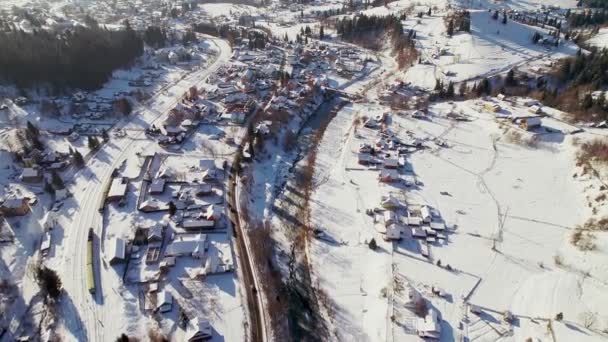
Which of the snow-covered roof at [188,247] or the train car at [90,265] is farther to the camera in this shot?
the snow-covered roof at [188,247]

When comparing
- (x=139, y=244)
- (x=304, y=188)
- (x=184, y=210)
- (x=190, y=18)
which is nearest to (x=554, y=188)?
(x=304, y=188)

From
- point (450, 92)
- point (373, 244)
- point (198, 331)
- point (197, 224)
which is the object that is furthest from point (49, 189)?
point (450, 92)

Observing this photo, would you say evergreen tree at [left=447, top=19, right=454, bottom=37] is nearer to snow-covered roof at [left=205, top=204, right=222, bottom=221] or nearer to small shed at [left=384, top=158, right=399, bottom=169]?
small shed at [left=384, top=158, right=399, bottom=169]

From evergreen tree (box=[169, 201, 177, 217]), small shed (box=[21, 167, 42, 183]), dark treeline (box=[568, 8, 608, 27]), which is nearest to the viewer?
evergreen tree (box=[169, 201, 177, 217])

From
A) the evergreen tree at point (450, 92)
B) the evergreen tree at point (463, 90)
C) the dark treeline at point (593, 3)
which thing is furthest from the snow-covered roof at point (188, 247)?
the dark treeline at point (593, 3)

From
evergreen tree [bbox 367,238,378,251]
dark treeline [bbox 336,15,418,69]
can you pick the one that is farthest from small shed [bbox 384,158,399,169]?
dark treeline [bbox 336,15,418,69]

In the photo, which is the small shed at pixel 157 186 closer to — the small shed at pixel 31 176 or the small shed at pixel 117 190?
the small shed at pixel 117 190

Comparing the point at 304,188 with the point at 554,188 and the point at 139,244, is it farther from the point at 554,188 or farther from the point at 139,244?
the point at 554,188
